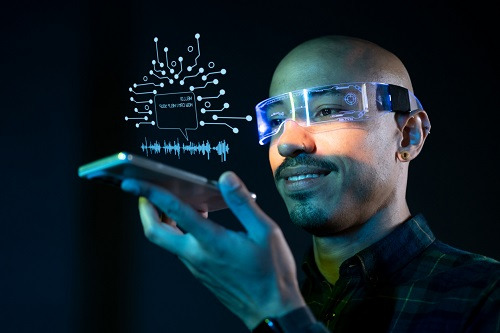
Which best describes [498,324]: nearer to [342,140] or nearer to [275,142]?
[342,140]

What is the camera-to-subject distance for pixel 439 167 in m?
2.29

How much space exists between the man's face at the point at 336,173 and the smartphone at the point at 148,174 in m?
0.46

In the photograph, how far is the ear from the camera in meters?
1.59

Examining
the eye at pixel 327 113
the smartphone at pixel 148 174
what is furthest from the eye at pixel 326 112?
the smartphone at pixel 148 174

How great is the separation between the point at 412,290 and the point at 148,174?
31.8 inches

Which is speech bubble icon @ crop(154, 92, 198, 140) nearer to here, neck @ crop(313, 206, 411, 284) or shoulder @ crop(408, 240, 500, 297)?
neck @ crop(313, 206, 411, 284)

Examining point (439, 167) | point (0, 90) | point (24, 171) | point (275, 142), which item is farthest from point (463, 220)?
point (0, 90)

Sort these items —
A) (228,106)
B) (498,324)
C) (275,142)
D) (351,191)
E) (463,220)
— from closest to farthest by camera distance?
1. (498,324)
2. (351,191)
3. (275,142)
4. (463,220)
5. (228,106)

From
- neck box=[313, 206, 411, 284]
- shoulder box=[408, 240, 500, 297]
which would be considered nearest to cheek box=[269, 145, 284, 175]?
neck box=[313, 206, 411, 284]

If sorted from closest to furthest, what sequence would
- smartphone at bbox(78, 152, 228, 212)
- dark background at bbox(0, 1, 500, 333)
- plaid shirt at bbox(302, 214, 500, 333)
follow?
smartphone at bbox(78, 152, 228, 212)
plaid shirt at bbox(302, 214, 500, 333)
dark background at bbox(0, 1, 500, 333)

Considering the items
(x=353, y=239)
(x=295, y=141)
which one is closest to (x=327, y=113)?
(x=295, y=141)

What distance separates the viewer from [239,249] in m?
0.91

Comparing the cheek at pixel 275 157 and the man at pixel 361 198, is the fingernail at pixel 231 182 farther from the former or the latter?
the cheek at pixel 275 157

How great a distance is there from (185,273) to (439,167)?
139 cm
